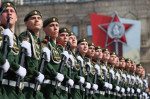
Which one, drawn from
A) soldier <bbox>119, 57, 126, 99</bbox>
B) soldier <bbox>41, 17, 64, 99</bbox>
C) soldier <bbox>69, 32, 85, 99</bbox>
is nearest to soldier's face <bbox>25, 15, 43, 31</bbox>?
soldier <bbox>41, 17, 64, 99</bbox>

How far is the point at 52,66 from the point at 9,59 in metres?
1.45

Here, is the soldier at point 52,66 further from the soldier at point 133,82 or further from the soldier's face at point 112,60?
the soldier at point 133,82

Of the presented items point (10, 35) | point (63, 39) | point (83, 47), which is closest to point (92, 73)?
point (83, 47)

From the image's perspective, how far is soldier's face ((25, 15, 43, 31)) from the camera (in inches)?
234

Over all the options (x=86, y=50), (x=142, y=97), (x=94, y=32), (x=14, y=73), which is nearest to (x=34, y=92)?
(x=14, y=73)

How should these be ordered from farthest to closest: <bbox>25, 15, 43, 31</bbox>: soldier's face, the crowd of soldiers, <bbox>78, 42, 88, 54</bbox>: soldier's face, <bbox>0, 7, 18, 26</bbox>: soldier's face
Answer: <bbox>78, 42, 88, 54</bbox>: soldier's face < <bbox>25, 15, 43, 31</bbox>: soldier's face < <bbox>0, 7, 18, 26</bbox>: soldier's face < the crowd of soldiers

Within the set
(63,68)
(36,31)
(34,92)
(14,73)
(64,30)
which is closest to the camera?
Answer: (14,73)

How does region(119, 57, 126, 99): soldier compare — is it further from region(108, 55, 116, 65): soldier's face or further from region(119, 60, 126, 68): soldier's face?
region(108, 55, 116, 65): soldier's face

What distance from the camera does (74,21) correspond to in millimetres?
34344

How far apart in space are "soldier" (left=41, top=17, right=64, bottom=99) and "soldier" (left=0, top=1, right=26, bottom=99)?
40.5 inches

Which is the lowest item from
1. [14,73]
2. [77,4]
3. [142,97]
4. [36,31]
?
[142,97]

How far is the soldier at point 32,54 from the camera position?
18.1 ft

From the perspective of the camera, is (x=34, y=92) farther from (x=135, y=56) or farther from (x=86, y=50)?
(x=135, y=56)

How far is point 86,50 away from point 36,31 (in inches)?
115
